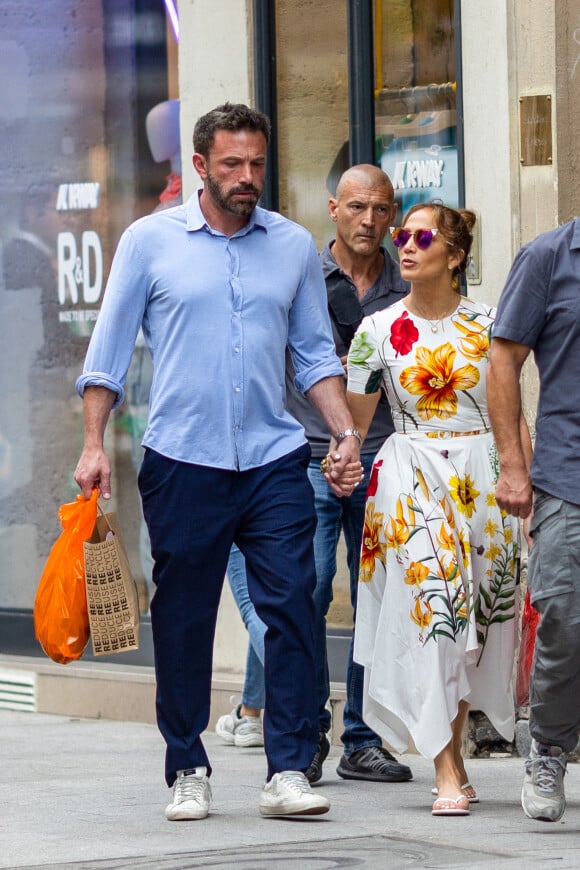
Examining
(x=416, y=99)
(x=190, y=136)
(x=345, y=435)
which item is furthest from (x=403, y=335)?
(x=190, y=136)

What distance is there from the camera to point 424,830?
547 cm

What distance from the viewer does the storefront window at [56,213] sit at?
31.1 feet

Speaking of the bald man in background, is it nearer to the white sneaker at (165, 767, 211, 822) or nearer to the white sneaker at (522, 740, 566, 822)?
the white sneaker at (165, 767, 211, 822)

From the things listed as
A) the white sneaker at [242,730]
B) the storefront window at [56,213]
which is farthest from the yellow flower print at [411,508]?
the storefront window at [56,213]

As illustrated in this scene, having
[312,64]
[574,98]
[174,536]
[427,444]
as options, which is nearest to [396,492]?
[427,444]

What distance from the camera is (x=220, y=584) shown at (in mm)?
5777

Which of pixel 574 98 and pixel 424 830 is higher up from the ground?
pixel 574 98

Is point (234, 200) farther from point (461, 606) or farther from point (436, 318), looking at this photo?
point (461, 606)

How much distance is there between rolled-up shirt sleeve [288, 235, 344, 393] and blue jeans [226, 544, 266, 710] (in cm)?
145

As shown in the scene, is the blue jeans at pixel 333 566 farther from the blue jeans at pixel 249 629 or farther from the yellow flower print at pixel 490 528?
the yellow flower print at pixel 490 528

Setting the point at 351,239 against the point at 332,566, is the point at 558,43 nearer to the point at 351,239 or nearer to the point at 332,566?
the point at 351,239

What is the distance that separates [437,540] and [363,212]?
1.34 metres

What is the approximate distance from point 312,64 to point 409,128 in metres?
0.67

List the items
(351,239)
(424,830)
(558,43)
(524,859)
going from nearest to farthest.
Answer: (524,859)
(424,830)
(351,239)
(558,43)
